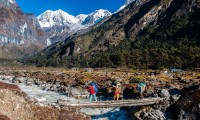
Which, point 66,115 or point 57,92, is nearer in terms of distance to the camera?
point 66,115

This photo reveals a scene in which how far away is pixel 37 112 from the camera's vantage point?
33.7m

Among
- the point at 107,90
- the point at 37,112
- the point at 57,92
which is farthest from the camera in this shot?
the point at 57,92

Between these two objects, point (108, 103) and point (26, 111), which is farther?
point (108, 103)

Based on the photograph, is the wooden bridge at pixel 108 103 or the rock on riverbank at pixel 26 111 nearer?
the rock on riverbank at pixel 26 111

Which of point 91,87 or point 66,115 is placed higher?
point 91,87

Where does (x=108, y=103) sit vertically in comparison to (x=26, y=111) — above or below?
above

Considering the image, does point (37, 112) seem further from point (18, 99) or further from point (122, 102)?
point (122, 102)

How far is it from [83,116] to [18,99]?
771cm

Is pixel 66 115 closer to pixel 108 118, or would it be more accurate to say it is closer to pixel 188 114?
pixel 108 118

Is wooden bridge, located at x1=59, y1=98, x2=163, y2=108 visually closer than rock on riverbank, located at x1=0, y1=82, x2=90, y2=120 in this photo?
No

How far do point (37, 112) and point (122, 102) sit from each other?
417 inches

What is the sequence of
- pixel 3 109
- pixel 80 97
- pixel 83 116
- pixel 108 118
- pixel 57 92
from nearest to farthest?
pixel 3 109 < pixel 83 116 < pixel 108 118 < pixel 80 97 < pixel 57 92

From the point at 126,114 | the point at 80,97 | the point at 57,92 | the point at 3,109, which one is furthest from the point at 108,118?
the point at 57,92

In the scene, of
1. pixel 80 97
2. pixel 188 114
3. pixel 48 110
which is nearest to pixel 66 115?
pixel 48 110
